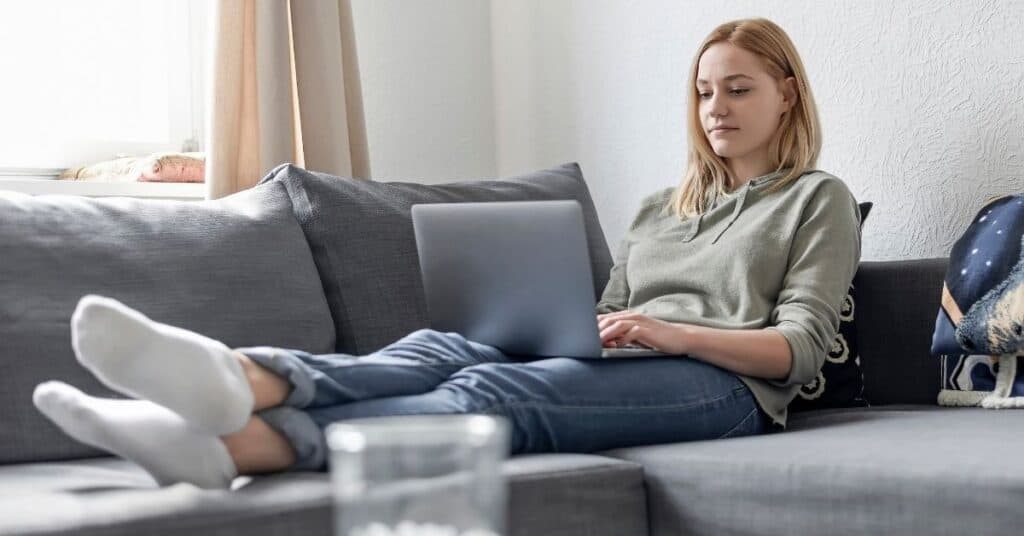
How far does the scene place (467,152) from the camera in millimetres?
3270

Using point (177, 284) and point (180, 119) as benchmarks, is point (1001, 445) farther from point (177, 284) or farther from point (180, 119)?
point (180, 119)

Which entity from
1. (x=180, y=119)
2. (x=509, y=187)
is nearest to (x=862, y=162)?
(x=509, y=187)

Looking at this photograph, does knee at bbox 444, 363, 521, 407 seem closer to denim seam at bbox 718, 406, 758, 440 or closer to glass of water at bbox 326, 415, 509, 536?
denim seam at bbox 718, 406, 758, 440

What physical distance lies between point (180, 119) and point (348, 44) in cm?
48

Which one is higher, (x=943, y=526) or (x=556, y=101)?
(x=556, y=101)

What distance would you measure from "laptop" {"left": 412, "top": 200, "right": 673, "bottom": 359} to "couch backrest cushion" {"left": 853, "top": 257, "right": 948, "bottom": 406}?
591mm

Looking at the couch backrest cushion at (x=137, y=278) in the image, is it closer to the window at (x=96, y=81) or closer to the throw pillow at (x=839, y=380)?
the throw pillow at (x=839, y=380)

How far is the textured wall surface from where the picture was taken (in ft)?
7.08

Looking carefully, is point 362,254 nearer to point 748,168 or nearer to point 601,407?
point 601,407

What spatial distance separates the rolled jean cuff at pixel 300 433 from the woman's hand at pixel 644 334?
53 centimetres

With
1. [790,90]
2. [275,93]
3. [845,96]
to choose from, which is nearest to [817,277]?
[790,90]

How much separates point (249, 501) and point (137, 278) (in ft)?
2.08

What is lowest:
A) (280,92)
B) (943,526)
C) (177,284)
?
(943,526)

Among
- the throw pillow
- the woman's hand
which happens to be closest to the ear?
the throw pillow
